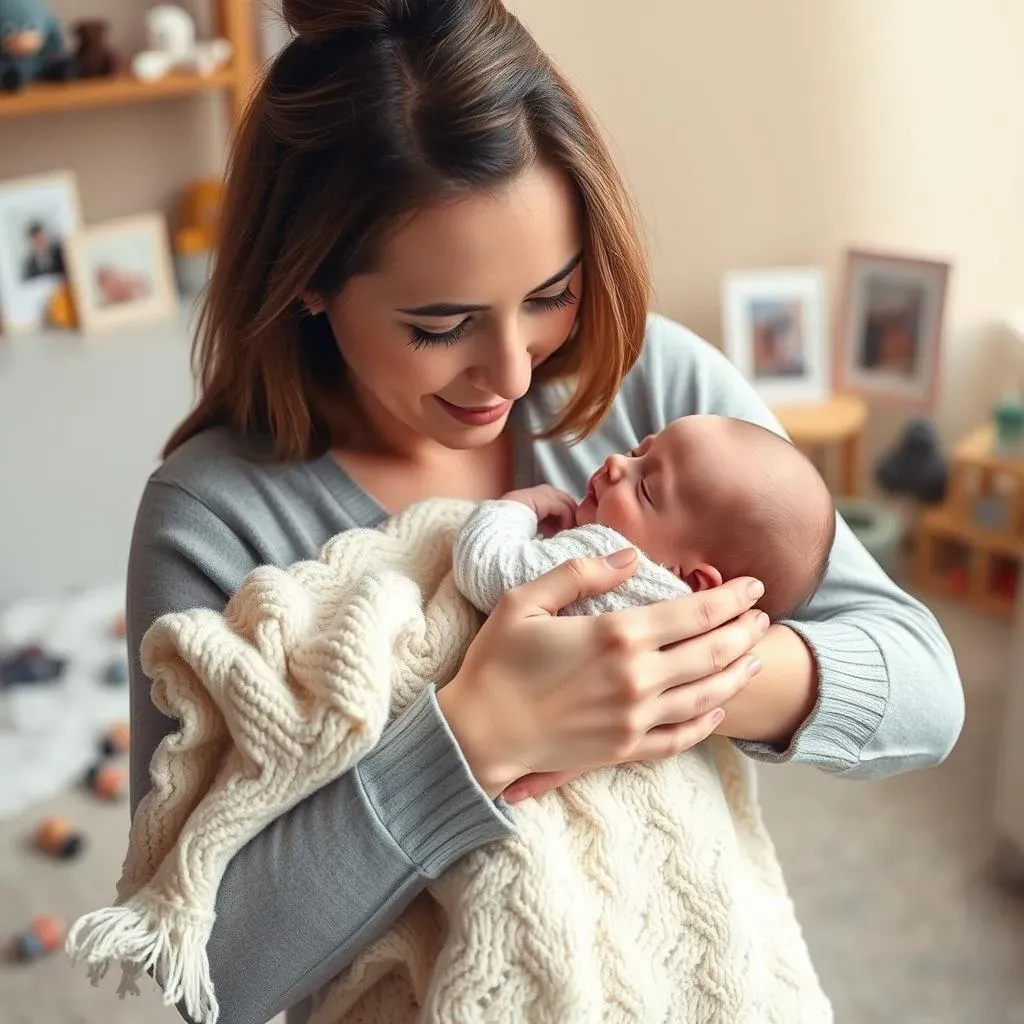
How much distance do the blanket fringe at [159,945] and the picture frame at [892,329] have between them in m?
2.53

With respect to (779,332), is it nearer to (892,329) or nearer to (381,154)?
(892,329)

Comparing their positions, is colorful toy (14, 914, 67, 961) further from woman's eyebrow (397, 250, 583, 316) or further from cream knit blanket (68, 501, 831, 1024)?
woman's eyebrow (397, 250, 583, 316)

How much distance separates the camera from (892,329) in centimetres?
315

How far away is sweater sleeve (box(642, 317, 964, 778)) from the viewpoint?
1161 millimetres

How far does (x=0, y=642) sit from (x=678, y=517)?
2.29m

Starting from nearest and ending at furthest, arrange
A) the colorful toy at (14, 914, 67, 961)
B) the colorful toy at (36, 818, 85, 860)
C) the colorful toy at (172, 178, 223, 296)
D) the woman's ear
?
the woman's ear, the colorful toy at (14, 914, 67, 961), the colorful toy at (36, 818, 85, 860), the colorful toy at (172, 178, 223, 296)

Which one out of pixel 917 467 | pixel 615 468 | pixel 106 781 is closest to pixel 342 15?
pixel 615 468

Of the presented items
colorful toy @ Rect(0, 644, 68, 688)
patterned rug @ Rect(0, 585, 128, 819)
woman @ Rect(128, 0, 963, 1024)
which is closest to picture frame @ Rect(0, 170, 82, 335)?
patterned rug @ Rect(0, 585, 128, 819)

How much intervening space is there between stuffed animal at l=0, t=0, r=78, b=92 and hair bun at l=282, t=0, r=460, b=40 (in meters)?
2.12

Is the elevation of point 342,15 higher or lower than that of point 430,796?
higher

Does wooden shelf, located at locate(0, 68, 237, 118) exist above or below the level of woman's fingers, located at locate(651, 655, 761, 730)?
above

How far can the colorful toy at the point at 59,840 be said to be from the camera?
8.12 ft

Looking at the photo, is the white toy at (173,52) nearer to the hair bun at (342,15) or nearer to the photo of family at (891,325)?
the photo of family at (891,325)

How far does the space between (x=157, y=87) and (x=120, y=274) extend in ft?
1.56
